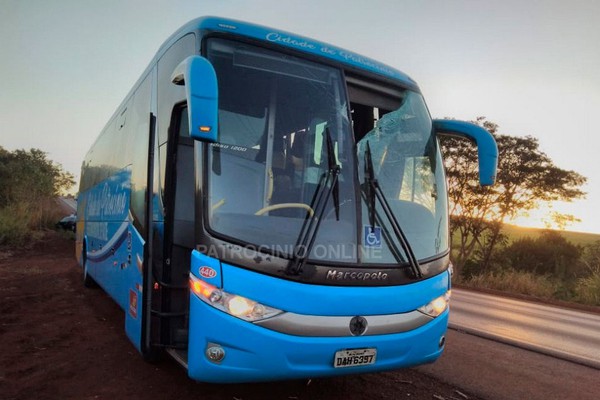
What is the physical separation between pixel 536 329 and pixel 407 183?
24.0 feet

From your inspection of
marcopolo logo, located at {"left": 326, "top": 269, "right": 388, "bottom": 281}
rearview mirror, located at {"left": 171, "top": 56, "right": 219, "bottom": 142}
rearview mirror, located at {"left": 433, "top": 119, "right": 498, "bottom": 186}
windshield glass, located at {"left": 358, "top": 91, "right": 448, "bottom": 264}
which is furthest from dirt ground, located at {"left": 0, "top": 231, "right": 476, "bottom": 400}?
rearview mirror, located at {"left": 171, "top": 56, "right": 219, "bottom": 142}

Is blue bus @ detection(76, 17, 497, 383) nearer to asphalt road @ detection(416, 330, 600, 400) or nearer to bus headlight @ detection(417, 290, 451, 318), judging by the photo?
bus headlight @ detection(417, 290, 451, 318)

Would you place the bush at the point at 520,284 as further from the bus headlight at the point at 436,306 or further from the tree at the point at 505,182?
the bus headlight at the point at 436,306

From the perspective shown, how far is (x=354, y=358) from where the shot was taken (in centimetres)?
360

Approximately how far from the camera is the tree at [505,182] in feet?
76.6

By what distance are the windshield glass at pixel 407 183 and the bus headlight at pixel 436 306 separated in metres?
0.41

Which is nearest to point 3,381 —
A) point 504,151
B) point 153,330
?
→ point 153,330

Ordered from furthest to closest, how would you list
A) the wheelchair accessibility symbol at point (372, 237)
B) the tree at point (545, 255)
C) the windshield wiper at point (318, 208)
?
the tree at point (545, 255)
the wheelchair accessibility symbol at point (372, 237)
the windshield wiper at point (318, 208)

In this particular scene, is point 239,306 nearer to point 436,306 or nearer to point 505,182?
point 436,306

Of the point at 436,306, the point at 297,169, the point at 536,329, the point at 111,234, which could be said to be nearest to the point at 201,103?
the point at 297,169

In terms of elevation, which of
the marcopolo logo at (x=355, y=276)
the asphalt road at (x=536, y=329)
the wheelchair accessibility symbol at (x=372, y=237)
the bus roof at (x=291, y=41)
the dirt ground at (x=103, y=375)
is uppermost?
the bus roof at (x=291, y=41)

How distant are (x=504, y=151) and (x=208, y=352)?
2374cm

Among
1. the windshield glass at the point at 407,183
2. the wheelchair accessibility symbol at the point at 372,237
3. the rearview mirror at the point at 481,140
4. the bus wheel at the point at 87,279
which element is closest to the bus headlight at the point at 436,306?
the windshield glass at the point at 407,183

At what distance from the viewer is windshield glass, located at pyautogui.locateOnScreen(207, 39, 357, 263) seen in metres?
3.63
